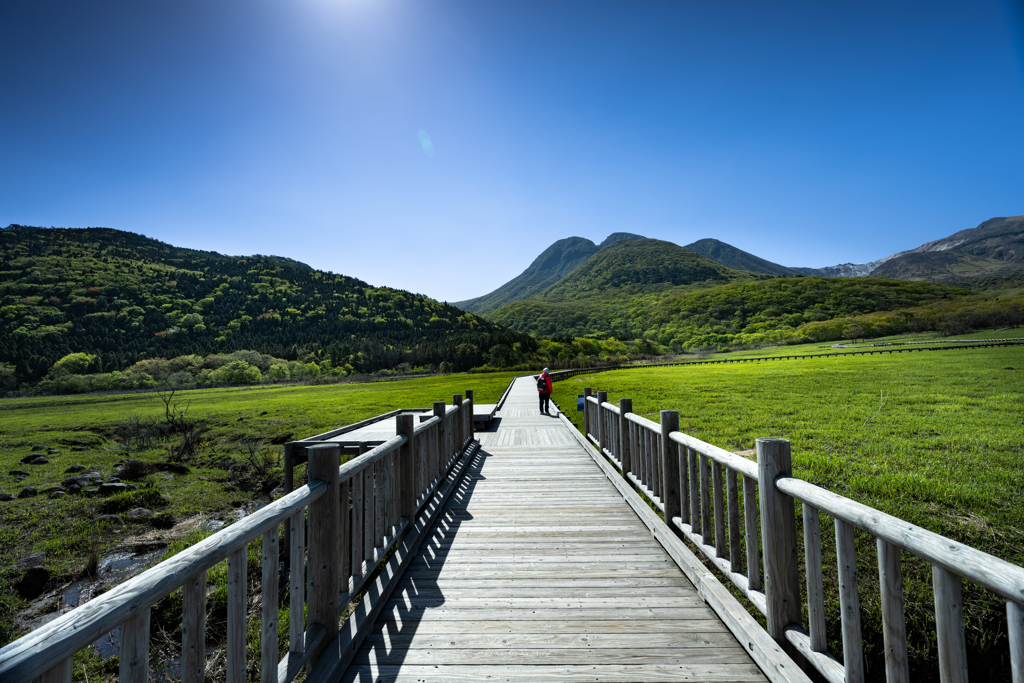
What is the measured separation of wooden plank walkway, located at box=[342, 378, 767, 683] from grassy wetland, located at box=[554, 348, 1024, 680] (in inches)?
72.2

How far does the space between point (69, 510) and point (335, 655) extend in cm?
1194

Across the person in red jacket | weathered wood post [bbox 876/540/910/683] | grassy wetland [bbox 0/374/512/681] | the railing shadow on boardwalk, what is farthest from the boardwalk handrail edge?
the person in red jacket

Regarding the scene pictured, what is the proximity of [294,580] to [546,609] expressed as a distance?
189cm

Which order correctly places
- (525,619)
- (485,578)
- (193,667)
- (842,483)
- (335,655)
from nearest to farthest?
(193,667) < (335,655) < (525,619) < (485,578) < (842,483)

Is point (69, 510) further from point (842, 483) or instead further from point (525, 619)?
point (842, 483)

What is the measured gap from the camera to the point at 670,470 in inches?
170

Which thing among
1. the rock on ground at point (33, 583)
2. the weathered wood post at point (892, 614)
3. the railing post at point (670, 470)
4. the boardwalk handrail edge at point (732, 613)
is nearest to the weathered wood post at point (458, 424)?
the boardwalk handrail edge at point (732, 613)

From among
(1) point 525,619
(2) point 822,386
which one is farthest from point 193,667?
(2) point 822,386

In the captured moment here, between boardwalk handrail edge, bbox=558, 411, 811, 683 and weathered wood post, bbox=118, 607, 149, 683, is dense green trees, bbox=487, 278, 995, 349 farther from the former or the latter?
weathered wood post, bbox=118, 607, 149, 683

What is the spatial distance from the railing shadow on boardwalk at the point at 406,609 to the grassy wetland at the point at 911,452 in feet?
11.9

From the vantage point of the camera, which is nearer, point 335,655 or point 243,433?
point 335,655

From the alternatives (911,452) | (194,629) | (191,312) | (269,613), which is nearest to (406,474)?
(269,613)

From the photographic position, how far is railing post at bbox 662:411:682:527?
425 centimetres

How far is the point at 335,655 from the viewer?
255cm
